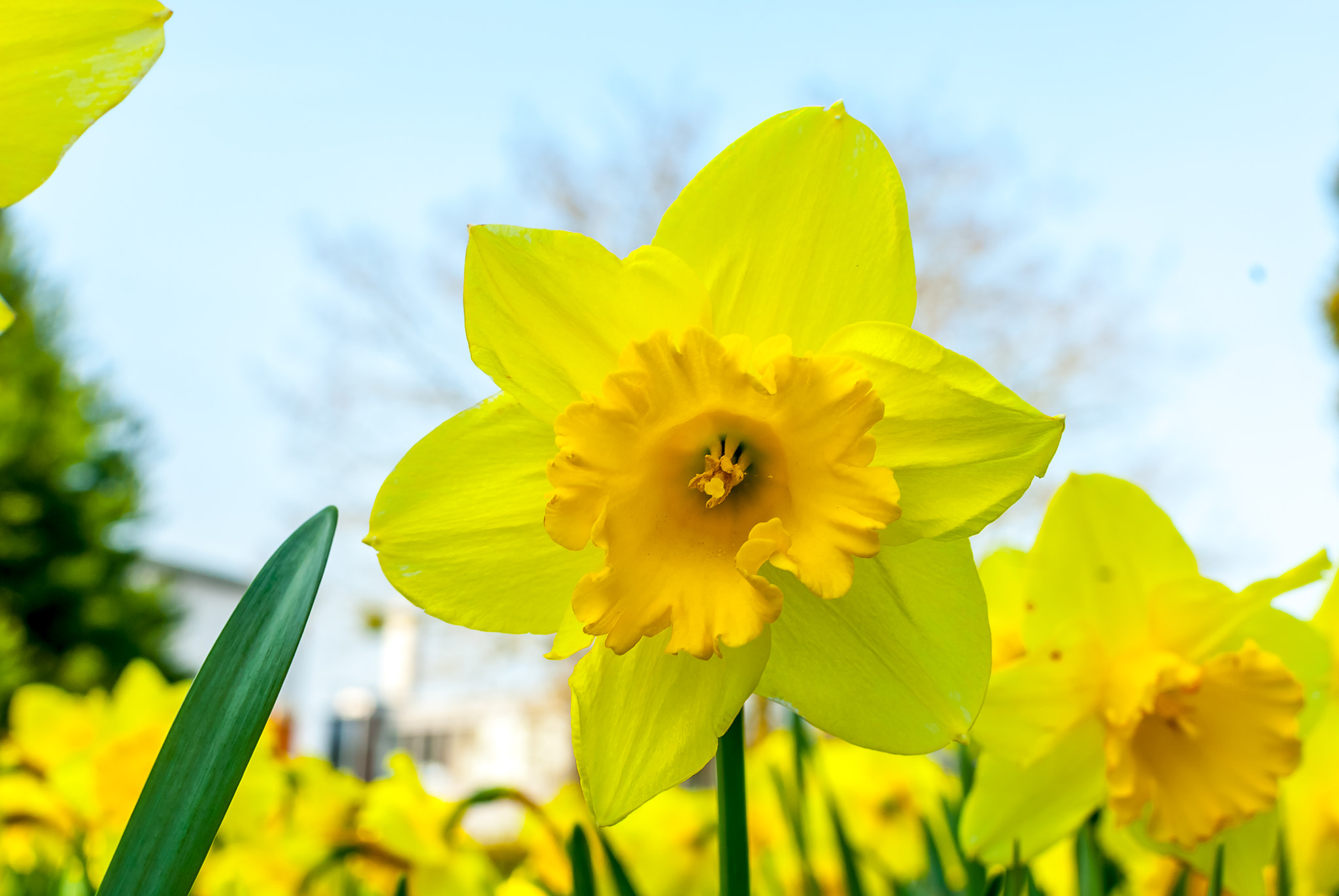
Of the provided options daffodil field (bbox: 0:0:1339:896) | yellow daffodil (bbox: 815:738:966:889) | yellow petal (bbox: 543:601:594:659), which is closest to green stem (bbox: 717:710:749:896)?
daffodil field (bbox: 0:0:1339:896)

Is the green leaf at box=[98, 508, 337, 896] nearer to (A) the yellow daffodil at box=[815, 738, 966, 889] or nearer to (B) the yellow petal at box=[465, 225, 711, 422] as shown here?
(B) the yellow petal at box=[465, 225, 711, 422]

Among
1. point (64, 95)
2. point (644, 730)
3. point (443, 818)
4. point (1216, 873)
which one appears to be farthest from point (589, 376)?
point (443, 818)

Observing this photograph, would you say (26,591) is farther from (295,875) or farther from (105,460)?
(295,875)

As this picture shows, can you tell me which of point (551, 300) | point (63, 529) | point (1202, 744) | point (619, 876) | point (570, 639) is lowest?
point (619, 876)

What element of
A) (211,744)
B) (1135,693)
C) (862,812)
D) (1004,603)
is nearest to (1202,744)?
(1135,693)

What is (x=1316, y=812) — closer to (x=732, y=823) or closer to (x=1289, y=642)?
(x=1289, y=642)

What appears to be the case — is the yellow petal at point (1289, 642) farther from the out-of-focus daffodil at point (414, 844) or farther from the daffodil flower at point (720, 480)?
the out-of-focus daffodil at point (414, 844)
